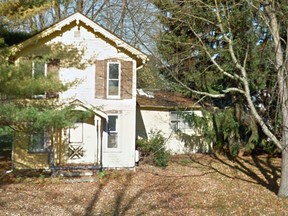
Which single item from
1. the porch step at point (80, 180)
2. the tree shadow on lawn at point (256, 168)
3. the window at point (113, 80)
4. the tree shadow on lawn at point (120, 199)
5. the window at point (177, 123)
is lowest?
the tree shadow on lawn at point (120, 199)

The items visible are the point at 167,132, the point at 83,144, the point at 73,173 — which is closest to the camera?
the point at 73,173

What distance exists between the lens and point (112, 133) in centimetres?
1423

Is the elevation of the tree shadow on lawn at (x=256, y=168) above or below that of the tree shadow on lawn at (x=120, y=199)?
above

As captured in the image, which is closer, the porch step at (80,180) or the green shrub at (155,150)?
the porch step at (80,180)

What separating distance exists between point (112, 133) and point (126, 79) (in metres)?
2.49

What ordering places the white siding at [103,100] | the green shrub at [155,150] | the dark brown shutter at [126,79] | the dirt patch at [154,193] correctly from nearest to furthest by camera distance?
the dirt patch at [154,193] < the white siding at [103,100] < the dark brown shutter at [126,79] < the green shrub at [155,150]

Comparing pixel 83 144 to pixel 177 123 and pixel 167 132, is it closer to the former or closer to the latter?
pixel 167 132

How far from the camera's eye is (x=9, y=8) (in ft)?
32.1

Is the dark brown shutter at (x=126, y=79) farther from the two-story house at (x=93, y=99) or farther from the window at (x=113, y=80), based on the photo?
the window at (x=113, y=80)

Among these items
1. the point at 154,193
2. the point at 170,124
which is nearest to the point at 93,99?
the point at 154,193

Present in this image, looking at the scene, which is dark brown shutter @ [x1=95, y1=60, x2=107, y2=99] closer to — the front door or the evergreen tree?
the front door

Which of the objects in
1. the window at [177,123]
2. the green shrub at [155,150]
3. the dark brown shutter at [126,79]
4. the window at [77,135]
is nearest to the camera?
the dark brown shutter at [126,79]

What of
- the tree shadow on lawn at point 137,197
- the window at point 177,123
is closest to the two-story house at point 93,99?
the tree shadow on lawn at point 137,197

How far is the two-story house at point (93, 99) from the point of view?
13.6 meters
